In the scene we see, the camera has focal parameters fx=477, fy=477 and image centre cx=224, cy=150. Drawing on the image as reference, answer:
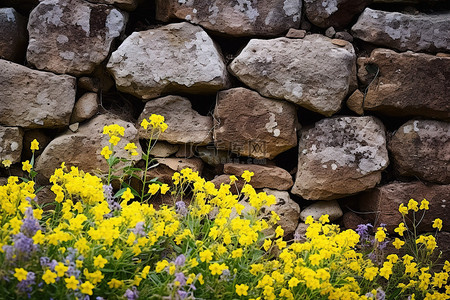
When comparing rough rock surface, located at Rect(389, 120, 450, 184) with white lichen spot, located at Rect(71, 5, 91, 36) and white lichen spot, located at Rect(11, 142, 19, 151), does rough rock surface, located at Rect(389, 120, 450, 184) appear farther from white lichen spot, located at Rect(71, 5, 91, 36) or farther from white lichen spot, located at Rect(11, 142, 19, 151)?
white lichen spot, located at Rect(11, 142, 19, 151)

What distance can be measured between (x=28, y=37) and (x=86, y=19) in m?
0.42

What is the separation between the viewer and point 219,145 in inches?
111

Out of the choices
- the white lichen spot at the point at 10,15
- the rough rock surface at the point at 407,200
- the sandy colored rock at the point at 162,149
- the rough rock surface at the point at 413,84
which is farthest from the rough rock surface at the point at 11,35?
the rough rock surface at the point at 407,200

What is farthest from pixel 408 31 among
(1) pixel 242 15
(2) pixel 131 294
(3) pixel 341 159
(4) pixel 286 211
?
(2) pixel 131 294

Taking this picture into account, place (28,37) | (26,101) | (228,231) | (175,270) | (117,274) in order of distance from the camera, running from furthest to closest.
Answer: (28,37) → (26,101) → (228,231) → (117,274) → (175,270)

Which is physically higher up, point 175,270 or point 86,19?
point 86,19

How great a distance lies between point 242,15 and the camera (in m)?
2.80

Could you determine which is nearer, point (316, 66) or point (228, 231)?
point (228, 231)

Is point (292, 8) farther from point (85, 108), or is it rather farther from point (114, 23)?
point (85, 108)

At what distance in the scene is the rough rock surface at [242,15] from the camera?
280 centimetres

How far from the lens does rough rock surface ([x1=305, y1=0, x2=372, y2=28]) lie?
282cm

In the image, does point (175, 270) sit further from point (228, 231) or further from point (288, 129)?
point (288, 129)

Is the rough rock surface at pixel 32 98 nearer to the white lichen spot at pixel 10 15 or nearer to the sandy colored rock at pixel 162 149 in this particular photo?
the white lichen spot at pixel 10 15

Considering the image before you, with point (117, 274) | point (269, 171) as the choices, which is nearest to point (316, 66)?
point (269, 171)
